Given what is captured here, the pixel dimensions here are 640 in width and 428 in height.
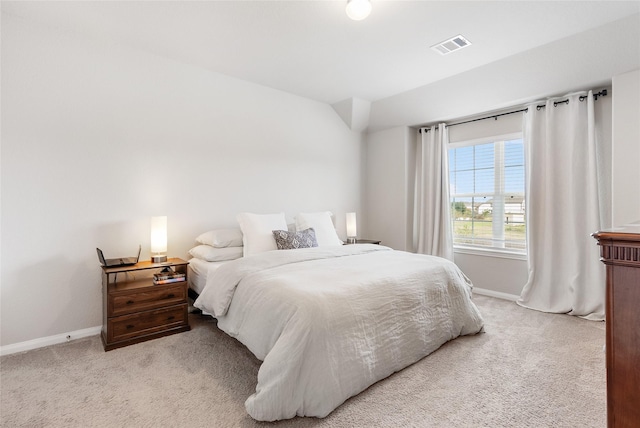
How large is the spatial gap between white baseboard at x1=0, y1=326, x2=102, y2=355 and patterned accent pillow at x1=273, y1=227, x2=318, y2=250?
1753mm

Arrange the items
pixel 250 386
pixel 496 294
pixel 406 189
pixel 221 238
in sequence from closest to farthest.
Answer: pixel 250 386 → pixel 221 238 → pixel 496 294 → pixel 406 189

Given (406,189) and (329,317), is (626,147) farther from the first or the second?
(329,317)

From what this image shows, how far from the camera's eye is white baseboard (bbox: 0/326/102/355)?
2.35 metres

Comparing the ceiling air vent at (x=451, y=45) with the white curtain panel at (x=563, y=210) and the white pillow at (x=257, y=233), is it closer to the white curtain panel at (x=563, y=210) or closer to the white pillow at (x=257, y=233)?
the white curtain panel at (x=563, y=210)

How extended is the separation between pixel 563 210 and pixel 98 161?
457 centimetres

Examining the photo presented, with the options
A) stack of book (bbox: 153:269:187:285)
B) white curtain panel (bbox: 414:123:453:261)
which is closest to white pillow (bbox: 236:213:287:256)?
stack of book (bbox: 153:269:187:285)

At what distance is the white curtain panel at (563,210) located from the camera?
3.04m

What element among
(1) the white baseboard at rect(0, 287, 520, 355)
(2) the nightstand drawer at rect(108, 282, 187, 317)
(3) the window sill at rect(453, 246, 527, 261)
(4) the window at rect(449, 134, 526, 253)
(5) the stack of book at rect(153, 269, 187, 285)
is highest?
(4) the window at rect(449, 134, 526, 253)

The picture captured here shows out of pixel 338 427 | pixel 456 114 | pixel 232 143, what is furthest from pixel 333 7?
pixel 338 427

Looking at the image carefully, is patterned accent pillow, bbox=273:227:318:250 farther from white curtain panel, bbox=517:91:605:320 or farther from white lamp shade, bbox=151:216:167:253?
white curtain panel, bbox=517:91:605:320

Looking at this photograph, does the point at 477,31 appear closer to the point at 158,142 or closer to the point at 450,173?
the point at 450,173

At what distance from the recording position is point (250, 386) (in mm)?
1895

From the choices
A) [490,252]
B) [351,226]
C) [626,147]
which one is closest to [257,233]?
[351,226]

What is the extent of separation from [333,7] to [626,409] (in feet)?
8.56
